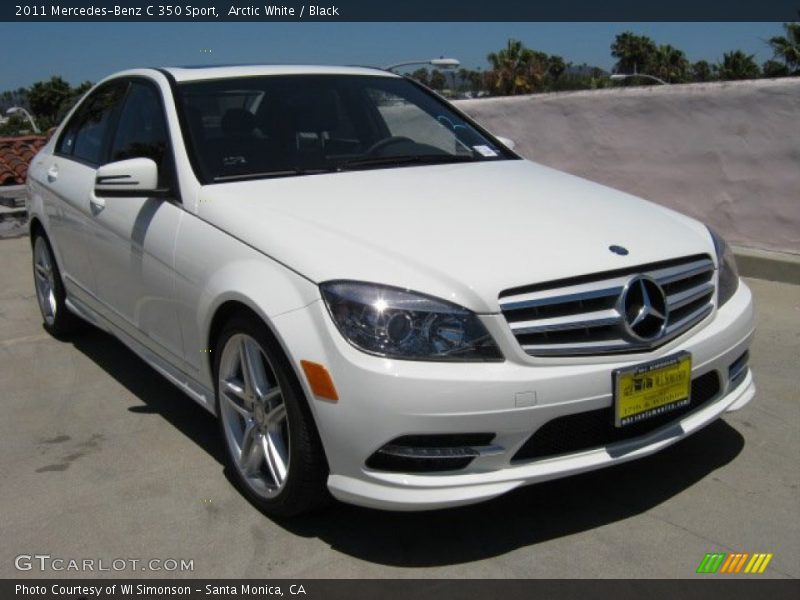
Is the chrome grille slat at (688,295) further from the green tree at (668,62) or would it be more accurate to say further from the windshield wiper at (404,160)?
the green tree at (668,62)

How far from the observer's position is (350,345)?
110 inches

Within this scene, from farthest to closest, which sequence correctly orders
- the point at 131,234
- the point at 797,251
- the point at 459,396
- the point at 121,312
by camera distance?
the point at 797,251 → the point at 121,312 → the point at 131,234 → the point at 459,396

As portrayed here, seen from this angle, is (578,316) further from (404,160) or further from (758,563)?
(404,160)

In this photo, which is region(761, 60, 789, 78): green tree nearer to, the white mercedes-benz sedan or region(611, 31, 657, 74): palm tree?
region(611, 31, 657, 74): palm tree

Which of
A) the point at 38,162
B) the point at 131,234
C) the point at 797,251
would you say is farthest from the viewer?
the point at 797,251

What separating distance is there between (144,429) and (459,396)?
2.04 m

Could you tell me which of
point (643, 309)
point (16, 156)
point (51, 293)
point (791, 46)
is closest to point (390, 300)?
point (643, 309)

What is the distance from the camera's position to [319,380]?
9.32 feet

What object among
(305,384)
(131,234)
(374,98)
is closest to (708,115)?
(374,98)

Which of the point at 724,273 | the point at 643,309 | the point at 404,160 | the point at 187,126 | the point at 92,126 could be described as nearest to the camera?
the point at 643,309

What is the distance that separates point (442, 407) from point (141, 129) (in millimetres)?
2377

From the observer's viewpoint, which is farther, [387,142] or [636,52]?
[636,52]

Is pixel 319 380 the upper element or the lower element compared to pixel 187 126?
lower
